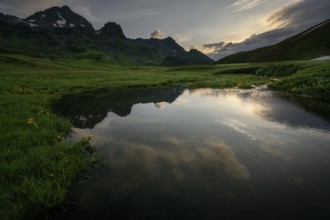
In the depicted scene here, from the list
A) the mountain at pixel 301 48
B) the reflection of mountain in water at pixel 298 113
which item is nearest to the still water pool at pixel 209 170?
the reflection of mountain in water at pixel 298 113

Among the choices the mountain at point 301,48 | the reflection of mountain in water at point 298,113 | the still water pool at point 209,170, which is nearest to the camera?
the still water pool at point 209,170

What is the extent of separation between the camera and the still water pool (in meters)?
5.49

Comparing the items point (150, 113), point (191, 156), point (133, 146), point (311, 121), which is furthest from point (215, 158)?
point (150, 113)

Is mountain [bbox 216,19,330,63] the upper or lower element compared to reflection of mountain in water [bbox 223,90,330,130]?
upper

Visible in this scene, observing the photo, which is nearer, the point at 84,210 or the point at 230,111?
the point at 84,210

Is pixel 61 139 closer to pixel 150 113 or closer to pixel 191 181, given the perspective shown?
pixel 191 181

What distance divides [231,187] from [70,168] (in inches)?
204

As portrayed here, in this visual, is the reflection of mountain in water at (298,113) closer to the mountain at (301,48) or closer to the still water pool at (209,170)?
the still water pool at (209,170)

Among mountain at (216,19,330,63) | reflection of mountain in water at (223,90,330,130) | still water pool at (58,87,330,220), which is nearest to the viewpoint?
still water pool at (58,87,330,220)

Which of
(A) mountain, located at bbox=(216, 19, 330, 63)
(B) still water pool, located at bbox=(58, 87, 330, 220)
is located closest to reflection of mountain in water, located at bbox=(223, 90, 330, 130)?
(B) still water pool, located at bbox=(58, 87, 330, 220)

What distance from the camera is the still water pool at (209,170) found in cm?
549

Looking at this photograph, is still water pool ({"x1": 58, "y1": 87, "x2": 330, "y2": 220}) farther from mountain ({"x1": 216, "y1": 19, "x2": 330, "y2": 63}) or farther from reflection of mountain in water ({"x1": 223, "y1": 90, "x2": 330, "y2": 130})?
mountain ({"x1": 216, "y1": 19, "x2": 330, "y2": 63})

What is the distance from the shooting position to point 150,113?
57.3 feet

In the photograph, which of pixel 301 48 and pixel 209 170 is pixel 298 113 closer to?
pixel 209 170
